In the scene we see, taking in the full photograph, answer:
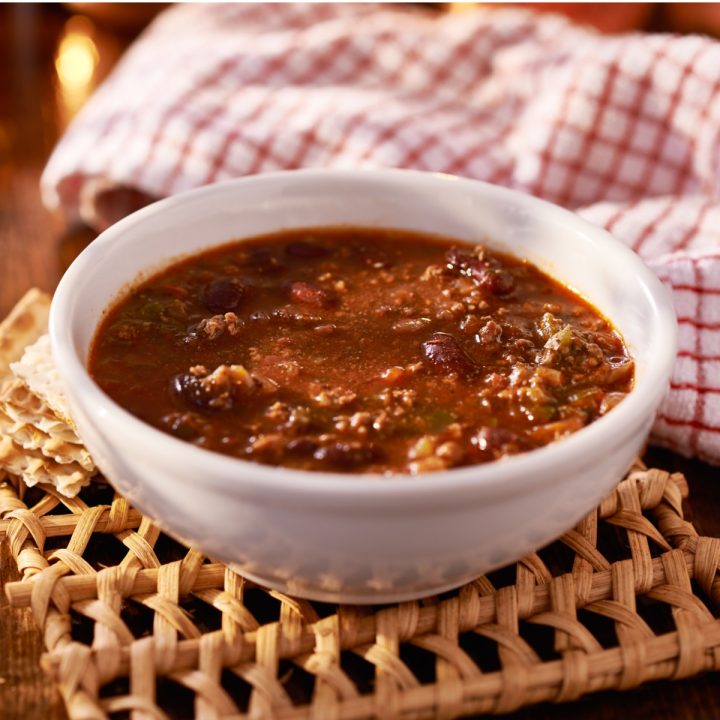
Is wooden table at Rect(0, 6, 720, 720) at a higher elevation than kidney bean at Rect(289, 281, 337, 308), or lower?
lower

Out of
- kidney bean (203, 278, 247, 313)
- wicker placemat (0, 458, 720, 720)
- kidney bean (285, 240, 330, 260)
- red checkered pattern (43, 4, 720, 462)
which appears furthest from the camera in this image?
red checkered pattern (43, 4, 720, 462)

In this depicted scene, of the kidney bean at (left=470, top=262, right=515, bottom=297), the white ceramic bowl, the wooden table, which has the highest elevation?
the white ceramic bowl

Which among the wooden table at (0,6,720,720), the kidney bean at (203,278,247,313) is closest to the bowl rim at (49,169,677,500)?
the kidney bean at (203,278,247,313)

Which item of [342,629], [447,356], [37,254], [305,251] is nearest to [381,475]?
[342,629]

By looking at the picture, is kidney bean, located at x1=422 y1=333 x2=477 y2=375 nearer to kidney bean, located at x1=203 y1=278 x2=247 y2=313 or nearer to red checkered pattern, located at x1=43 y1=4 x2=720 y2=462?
kidney bean, located at x1=203 y1=278 x2=247 y2=313

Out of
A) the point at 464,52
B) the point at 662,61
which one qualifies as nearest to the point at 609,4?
the point at 464,52

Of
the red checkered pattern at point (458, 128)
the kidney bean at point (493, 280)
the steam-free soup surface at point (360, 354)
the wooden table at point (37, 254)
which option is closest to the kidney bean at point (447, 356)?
the steam-free soup surface at point (360, 354)
